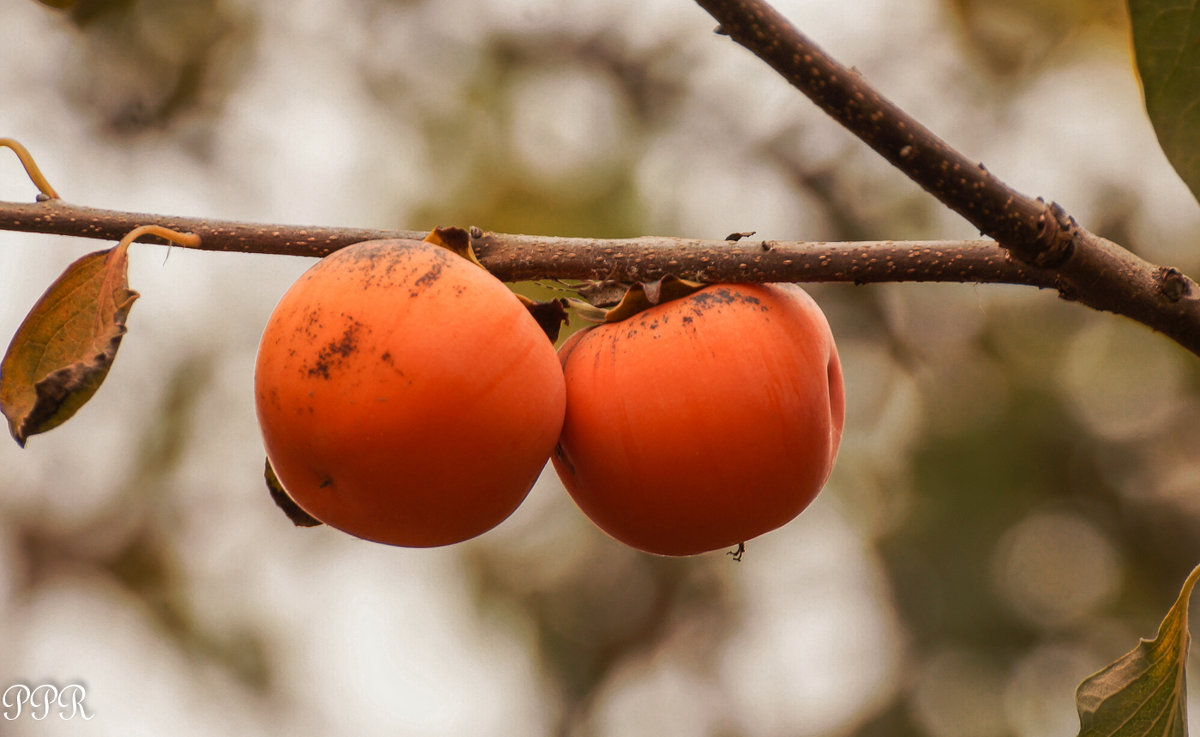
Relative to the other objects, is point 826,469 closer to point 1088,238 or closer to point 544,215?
point 1088,238

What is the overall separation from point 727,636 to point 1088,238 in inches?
190

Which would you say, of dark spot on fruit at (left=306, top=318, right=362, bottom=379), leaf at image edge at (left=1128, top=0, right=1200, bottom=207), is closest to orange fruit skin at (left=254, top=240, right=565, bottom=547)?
dark spot on fruit at (left=306, top=318, right=362, bottom=379)

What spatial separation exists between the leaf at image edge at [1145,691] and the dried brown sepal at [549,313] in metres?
0.97

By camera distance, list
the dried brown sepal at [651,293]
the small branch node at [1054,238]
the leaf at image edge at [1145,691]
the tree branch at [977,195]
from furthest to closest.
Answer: the leaf at image edge at [1145,691] < the dried brown sepal at [651,293] < the small branch node at [1054,238] < the tree branch at [977,195]

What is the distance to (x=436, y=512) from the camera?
1110 mm

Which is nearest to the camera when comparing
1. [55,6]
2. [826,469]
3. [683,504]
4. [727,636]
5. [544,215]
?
[683,504]

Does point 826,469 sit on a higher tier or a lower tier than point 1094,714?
higher

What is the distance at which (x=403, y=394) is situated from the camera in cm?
104

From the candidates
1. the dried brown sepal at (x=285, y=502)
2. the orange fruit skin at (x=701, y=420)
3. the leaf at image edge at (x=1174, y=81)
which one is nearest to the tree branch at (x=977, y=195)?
the leaf at image edge at (x=1174, y=81)

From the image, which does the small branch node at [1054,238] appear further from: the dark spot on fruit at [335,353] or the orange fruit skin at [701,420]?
the dark spot on fruit at [335,353]

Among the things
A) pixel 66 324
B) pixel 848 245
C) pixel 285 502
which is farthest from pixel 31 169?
pixel 848 245

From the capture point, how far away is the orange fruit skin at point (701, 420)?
1189 millimetres

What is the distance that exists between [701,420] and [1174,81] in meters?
0.62

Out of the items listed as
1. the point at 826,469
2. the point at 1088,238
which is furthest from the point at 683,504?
the point at 1088,238
